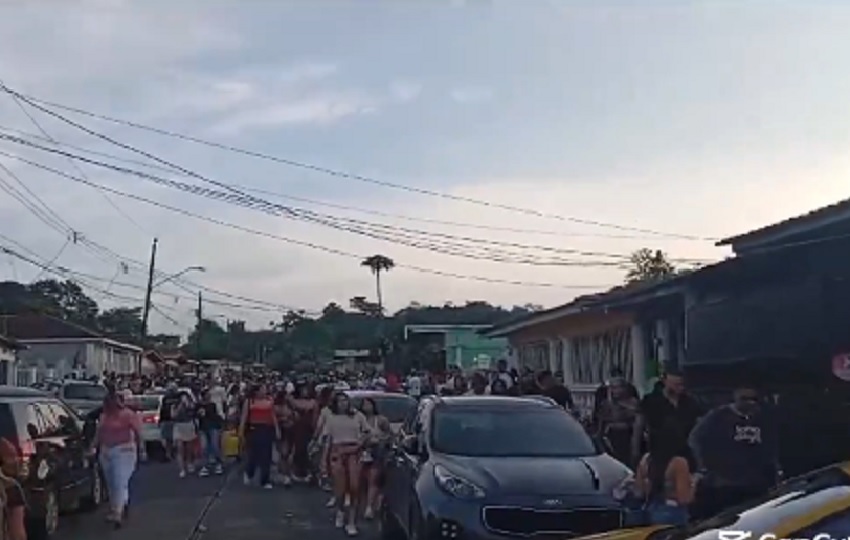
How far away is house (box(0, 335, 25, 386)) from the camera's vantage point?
1842 inches

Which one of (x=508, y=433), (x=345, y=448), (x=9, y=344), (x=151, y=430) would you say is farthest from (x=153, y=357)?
(x=508, y=433)

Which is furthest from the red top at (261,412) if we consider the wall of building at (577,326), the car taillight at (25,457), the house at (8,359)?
the house at (8,359)

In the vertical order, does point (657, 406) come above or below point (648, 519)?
above

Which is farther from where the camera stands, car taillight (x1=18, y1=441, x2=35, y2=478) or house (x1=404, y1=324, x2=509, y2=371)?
house (x1=404, y1=324, x2=509, y2=371)

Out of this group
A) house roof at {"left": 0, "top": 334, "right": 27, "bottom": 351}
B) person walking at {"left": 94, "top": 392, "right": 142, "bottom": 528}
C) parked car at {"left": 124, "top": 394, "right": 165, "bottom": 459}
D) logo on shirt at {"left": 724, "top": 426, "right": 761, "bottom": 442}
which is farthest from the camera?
house roof at {"left": 0, "top": 334, "right": 27, "bottom": 351}

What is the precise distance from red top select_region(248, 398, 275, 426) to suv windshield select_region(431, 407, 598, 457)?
8.86m

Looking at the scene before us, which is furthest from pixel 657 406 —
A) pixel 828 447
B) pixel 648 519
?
pixel 828 447

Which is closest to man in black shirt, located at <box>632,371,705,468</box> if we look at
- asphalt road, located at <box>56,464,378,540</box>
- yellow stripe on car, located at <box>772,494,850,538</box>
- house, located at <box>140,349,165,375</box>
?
asphalt road, located at <box>56,464,378,540</box>

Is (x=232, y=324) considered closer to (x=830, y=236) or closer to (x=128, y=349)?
(x=128, y=349)

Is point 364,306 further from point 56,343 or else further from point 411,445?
point 411,445

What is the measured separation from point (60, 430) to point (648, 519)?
8.24 metres

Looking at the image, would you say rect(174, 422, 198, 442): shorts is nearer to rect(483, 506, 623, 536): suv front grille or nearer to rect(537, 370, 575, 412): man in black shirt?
rect(537, 370, 575, 412): man in black shirt

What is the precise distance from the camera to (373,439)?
16.0 meters

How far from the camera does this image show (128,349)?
80562 millimetres
